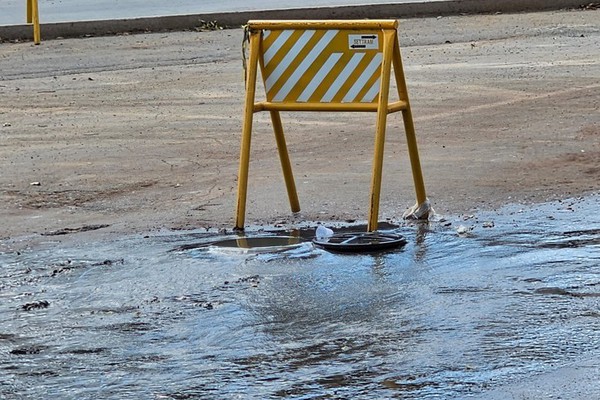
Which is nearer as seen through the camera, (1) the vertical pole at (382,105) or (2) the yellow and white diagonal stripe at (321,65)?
(1) the vertical pole at (382,105)

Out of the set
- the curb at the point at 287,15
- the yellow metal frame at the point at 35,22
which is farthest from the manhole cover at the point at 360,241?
the curb at the point at 287,15

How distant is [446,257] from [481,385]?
2.13 m

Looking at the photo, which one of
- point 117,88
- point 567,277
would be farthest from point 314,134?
point 567,277

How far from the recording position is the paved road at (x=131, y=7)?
66.6 feet

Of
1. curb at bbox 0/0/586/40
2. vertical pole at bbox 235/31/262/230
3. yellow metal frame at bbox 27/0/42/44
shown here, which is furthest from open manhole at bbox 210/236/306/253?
curb at bbox 0/0/586/40

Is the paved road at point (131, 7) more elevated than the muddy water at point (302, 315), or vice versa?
the paved road at point (131, 7)

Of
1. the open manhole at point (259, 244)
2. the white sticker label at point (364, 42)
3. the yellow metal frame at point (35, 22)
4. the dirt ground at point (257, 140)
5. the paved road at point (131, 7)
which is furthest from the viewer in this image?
the paved road at point (131, 7)

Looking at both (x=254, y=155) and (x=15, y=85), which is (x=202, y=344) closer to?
(x=254, y=155)

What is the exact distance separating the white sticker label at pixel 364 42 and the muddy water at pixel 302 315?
123cm

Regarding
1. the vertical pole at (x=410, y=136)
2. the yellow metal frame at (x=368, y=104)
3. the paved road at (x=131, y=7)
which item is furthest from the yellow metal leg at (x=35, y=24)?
the vertical pole at (x=410, y=136)

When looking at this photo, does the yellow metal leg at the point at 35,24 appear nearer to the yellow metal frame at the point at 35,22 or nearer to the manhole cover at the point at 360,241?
the yellow metal frame at the point at 35,22

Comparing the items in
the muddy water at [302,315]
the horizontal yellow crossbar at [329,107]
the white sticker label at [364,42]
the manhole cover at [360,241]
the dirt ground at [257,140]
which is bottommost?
the muddy water at [302,315]

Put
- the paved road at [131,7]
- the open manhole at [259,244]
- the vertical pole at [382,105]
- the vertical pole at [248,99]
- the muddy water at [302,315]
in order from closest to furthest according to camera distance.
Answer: the muddy water at [302,315]
the open manhole at [259,244]
the vertical pole at [382,105]
the vertical pole at [248,99]
the paved road at [131,7]

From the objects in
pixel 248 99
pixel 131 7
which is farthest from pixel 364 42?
pixel 131 7
